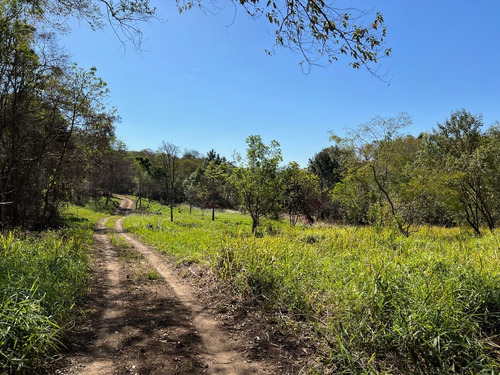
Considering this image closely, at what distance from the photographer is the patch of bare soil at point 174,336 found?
312 cm

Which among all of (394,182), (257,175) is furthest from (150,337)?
(394,182)

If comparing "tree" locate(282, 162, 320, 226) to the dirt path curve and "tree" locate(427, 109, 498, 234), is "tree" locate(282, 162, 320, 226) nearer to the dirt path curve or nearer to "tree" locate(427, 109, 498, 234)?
"tree" locate(427, 109, 498, 234)

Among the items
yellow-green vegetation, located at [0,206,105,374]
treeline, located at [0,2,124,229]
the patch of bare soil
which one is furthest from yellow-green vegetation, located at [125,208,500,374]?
treeline, located at [0,2,124,229]


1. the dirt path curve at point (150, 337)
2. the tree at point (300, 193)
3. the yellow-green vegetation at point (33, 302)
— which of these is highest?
the tree at point (300, 193)

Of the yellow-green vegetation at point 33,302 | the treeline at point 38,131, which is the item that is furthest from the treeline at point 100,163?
the yellow-green vegetation at point 33,302

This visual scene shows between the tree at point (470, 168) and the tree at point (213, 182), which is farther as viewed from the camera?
the tree at point (213, 182)

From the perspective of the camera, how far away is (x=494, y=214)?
16688 millimetres

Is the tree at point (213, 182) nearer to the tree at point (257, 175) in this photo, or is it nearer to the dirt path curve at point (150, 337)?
the tree at point (257, 175)

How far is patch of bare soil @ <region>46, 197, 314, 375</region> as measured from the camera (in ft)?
10.3

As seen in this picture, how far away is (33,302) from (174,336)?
5.91ft

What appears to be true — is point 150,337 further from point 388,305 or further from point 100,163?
point 100,163

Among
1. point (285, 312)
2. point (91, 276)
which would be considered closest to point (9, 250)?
point (91, 276)

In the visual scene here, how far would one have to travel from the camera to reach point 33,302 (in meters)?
3.55

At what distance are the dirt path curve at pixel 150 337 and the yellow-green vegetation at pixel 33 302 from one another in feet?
0.95
